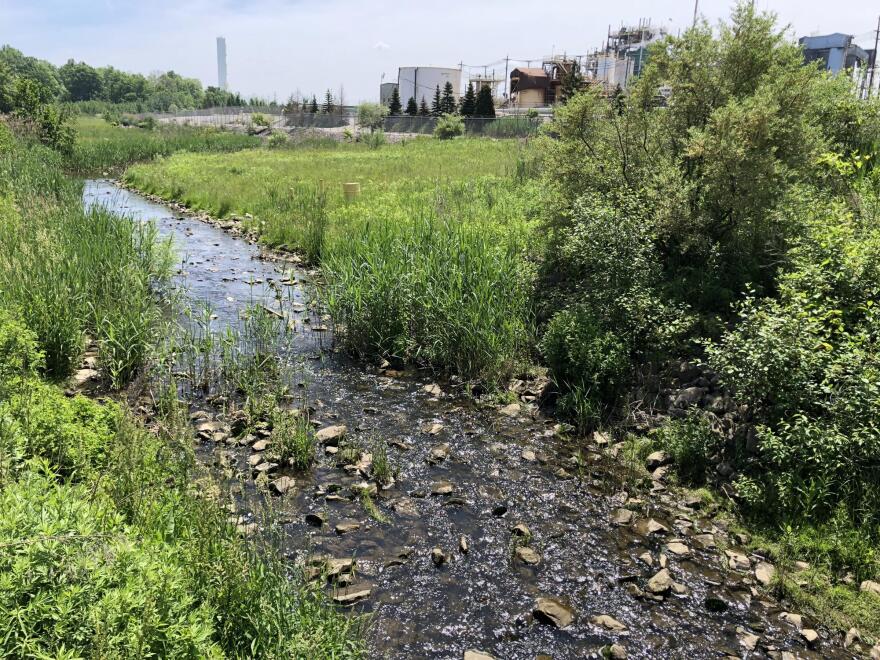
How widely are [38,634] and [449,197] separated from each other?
17.1 metres

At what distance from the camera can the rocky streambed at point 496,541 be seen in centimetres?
507

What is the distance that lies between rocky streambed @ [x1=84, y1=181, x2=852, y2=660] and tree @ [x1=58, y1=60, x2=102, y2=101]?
18729cm

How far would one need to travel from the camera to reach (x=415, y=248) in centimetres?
1213

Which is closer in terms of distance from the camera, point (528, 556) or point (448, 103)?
point (528, 556)

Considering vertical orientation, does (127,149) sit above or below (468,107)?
below

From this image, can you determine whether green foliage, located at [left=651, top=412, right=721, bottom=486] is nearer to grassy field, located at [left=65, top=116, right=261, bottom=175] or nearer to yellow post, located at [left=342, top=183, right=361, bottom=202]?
yellow post, located at [left=342, top=183, right=361, bottom=202]

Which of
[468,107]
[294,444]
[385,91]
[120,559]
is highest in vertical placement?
[385,91]

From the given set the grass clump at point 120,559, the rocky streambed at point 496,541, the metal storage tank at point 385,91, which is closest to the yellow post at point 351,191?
the rocky streambed at point 496,541

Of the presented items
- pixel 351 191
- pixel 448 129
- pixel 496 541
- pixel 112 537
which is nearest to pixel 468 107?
pixel 448 129

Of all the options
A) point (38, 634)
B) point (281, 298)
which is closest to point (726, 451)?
point (38, 634)

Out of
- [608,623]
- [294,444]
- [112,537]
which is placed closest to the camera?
[112,537]

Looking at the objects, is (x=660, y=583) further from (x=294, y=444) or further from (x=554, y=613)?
(x=294, y=444)

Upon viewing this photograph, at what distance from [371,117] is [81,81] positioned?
137 metres

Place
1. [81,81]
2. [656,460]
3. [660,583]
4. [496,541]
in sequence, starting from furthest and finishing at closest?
[81,81] < [656,460] < [496,541] < [660,583]
